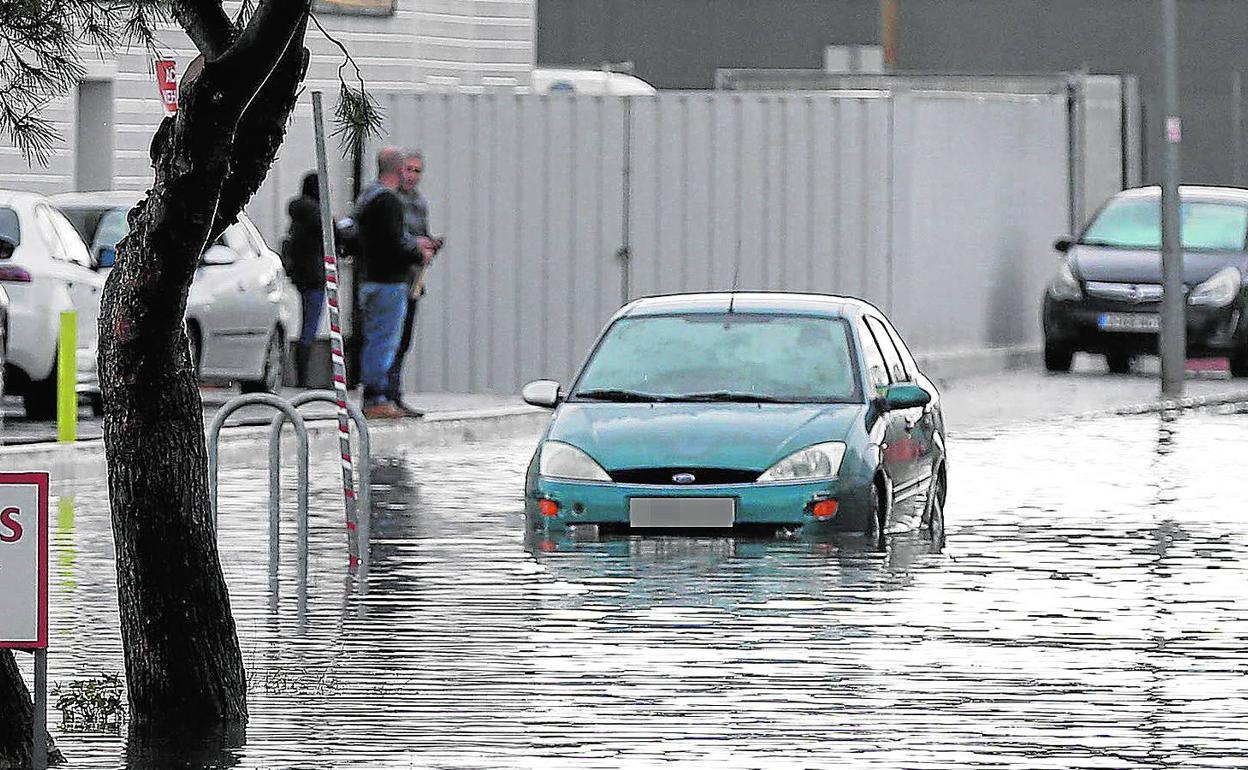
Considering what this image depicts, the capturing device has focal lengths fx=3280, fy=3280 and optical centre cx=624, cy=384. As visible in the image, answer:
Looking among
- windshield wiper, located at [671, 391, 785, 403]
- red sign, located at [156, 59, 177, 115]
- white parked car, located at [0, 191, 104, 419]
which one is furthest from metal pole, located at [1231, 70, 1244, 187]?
red sign, located at [156, 59, 177, 115]

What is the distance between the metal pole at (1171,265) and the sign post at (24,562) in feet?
69.5

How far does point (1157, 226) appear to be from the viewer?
32.0 metres

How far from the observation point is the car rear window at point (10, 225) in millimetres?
22438

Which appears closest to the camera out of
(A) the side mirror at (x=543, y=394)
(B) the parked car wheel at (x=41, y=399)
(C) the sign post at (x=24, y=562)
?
(C) the sign post at (x=24, y=562)

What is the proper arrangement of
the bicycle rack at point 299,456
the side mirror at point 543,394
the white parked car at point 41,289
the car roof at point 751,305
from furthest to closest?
the white parked car at point 41,289, the car roof at point 751,305, the side mirror at point 543,394, the bicycle rack at point 299,456

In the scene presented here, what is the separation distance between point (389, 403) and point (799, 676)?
44.8ft

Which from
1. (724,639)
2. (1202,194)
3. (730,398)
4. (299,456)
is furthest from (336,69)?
(724,639)

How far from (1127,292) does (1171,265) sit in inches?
97.4

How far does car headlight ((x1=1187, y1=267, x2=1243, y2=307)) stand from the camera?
3122cm

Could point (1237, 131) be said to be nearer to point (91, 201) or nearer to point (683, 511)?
point (91, 201)

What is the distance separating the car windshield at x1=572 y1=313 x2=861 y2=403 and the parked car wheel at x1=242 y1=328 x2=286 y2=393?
9896 millimetres

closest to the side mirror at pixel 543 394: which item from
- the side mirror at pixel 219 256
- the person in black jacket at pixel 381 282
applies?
the person in black jacket at pixel 381 282

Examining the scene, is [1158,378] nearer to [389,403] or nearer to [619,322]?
[389,403]

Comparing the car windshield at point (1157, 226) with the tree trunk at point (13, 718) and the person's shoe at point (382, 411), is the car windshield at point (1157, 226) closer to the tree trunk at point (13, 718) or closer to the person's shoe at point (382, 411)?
the person's shoe at point (382, 411)
